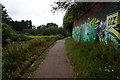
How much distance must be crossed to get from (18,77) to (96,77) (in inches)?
114

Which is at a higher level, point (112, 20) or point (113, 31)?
point (112, 20)

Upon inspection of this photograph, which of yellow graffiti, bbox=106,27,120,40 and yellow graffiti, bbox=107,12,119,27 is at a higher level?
yellow graffiti, bbox=107,12,119,27

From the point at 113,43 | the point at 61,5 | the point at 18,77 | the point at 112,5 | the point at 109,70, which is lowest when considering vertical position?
the point at 18,77

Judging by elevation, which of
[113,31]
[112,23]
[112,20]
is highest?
[112,20]

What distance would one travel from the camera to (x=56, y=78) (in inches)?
111

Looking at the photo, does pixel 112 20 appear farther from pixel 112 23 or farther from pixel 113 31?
pixel 113 31

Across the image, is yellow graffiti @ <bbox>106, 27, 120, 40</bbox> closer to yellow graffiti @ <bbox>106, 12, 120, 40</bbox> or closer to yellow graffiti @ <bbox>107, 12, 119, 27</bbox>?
yellow graffiti @ <bbox>106, 12, 120, 40</bbox>

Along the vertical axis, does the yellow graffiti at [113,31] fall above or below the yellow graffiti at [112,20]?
below

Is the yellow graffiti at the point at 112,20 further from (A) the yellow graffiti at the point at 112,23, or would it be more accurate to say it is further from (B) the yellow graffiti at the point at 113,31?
(B) the yellow graffiti at the point at 113,31

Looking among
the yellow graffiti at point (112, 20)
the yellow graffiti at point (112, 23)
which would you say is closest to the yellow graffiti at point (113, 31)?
the yellow graffiti at point (112, 23)

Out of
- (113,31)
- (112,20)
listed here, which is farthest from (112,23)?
(113,31)

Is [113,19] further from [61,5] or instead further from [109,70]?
[61,5]

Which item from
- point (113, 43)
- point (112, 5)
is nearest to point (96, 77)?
point (113, 43)

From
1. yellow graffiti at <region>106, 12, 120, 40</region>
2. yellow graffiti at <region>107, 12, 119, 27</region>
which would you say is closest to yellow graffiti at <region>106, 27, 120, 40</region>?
yellow graffiti at <region>106, 12, 120, 40</region>
